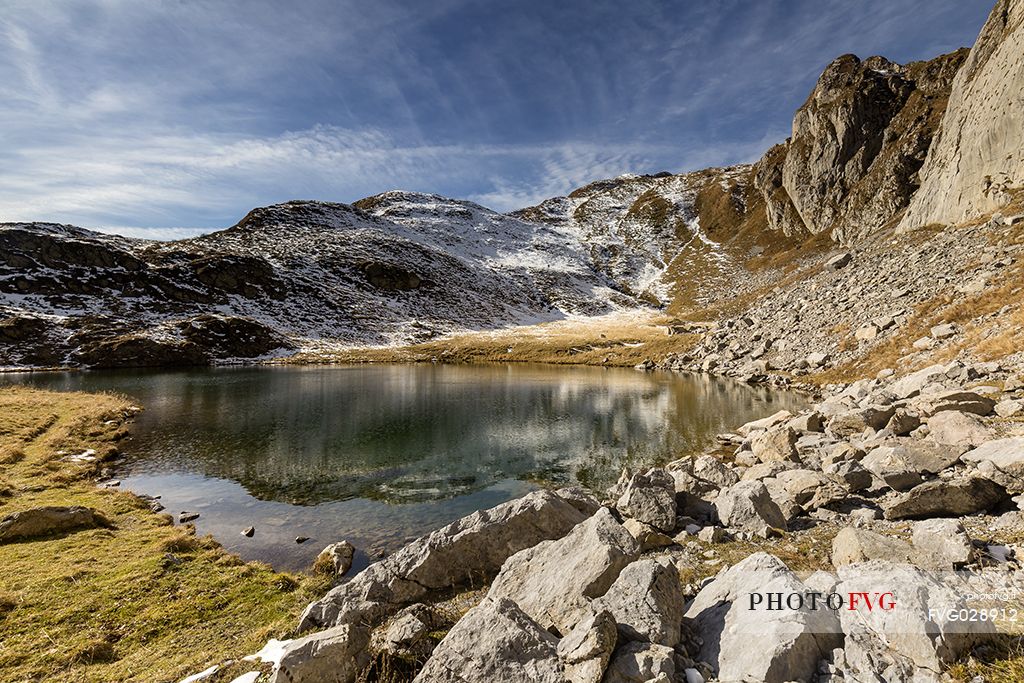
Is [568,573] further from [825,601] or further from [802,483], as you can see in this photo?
[802,483]

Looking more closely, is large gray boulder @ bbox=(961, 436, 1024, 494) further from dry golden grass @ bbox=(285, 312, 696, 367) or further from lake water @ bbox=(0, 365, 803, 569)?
dry golden grass @ bbox=(285, 312, 696, 367)

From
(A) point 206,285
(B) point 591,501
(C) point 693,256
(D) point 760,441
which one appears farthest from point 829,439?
(C) point 693,256

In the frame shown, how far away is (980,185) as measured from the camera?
4784 cm

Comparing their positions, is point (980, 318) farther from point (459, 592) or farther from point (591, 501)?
point (459, 592)

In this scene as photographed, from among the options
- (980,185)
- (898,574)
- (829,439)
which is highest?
(980,185)

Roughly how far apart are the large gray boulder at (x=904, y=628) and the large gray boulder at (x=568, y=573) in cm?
307

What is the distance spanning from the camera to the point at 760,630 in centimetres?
540

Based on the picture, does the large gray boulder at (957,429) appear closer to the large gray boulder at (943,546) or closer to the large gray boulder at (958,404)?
the large gray boulder at (958,404)

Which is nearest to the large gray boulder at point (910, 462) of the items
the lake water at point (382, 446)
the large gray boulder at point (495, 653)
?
the lake water at point (382, 446)

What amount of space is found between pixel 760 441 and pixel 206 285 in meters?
120

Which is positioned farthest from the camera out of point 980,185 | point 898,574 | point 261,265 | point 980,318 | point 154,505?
point 261,265

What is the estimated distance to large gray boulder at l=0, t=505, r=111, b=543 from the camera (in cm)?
1298

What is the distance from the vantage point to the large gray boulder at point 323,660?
611 centimetres

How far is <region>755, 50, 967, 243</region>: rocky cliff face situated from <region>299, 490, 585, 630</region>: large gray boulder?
11849 centimetres
